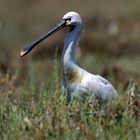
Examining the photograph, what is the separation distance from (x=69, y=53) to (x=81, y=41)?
15.3 m

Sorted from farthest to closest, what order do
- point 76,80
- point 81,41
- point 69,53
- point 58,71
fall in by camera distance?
1. point 81,41
2. point 69,53
3. point 76,80
4. point 58,71

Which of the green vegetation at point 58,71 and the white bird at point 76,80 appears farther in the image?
the white bird at point 76,80

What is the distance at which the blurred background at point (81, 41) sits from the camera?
15641 mm

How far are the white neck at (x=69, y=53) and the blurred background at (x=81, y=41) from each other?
253 mm

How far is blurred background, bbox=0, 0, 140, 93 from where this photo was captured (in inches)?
616

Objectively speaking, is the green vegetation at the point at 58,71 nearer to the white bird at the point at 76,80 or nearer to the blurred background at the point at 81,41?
the blurred background at the point at 81,41

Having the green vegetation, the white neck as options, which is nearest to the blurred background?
the green vegetation

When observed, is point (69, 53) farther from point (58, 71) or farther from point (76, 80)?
point (58, 71)

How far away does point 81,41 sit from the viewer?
82.1ft

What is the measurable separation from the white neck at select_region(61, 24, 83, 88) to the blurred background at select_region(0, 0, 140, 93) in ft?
0.83

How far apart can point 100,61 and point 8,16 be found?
1855 centimetres

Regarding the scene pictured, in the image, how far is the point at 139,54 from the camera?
22562 mm

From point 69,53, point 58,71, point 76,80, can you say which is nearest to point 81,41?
point 69,53

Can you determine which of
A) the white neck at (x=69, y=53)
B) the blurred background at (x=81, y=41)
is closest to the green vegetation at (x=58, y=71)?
the blurred background at (x=81, y=41)
